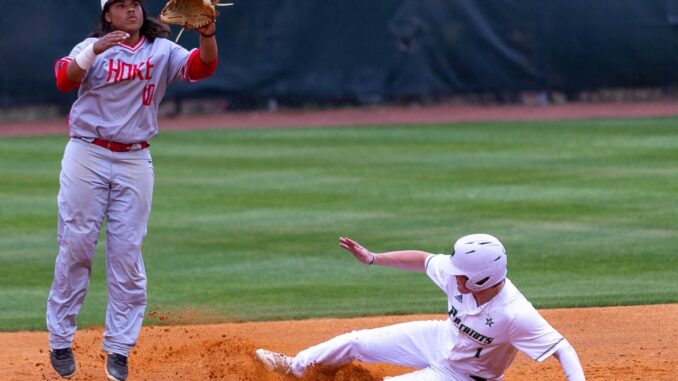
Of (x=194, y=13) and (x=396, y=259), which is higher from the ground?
(x=194, y=13)

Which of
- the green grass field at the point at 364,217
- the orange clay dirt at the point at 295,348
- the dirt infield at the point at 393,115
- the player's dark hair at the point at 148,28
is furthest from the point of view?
the dirt infield at the point at 393,115

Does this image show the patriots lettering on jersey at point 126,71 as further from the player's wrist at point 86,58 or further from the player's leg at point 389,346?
the player's leg at point 389,346

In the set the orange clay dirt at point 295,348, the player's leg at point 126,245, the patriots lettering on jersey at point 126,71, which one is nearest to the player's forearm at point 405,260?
the orange clay dirt at point 295,348

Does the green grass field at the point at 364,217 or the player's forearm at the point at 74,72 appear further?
the green grass field at the point at 364,217

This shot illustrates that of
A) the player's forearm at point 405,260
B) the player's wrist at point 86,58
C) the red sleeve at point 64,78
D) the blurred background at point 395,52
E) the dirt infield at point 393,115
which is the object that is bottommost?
the dirt infield at point 393,115

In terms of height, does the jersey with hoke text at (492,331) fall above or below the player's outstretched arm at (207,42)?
below

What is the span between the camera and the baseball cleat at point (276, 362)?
6.22 m

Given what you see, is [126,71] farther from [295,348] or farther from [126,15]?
[295,348]

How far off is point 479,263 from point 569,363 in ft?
1.88

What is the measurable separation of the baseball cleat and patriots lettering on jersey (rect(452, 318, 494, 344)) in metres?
1.00

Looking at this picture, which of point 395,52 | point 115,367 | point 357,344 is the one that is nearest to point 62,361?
point 115,367

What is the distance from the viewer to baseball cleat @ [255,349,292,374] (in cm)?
622

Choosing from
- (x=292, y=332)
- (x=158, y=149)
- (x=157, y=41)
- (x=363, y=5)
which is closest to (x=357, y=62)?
(x=363, y=5)

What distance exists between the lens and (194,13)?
6062mm
